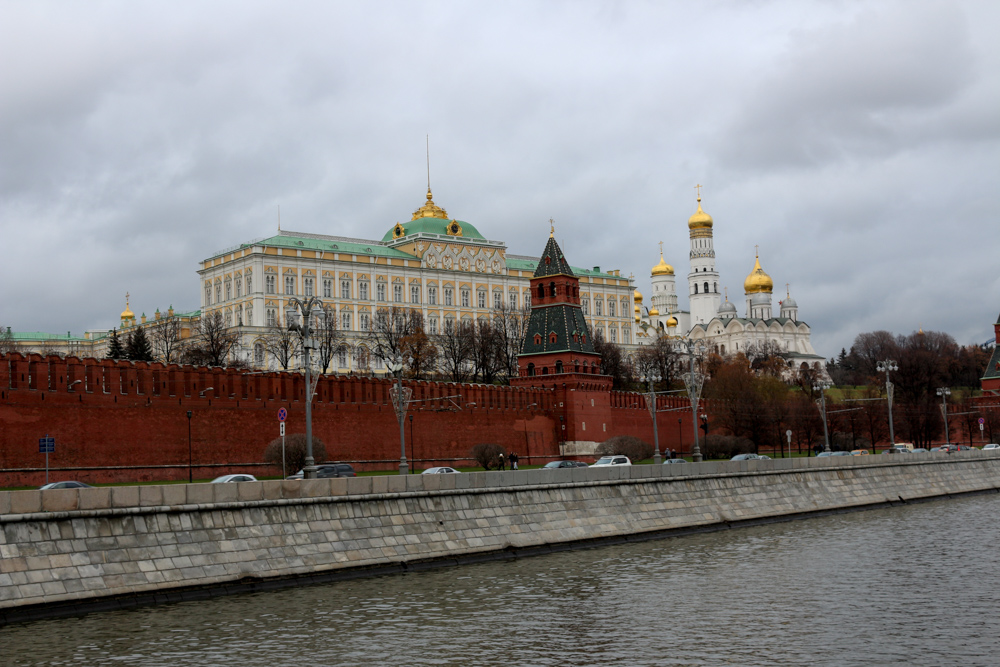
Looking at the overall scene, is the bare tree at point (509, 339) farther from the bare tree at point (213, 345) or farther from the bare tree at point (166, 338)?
the bare tree at point (166, 338)

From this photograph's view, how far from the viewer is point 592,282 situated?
105m

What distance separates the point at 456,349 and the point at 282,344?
1097cm

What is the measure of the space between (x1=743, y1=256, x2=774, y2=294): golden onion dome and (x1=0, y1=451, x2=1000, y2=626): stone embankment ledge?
11045 centimetres

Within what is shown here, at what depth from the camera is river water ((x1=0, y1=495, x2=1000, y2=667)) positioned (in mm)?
15531

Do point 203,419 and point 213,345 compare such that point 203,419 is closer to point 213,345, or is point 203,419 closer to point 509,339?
point 213,345

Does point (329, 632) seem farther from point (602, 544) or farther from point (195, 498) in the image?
point (602, 544)

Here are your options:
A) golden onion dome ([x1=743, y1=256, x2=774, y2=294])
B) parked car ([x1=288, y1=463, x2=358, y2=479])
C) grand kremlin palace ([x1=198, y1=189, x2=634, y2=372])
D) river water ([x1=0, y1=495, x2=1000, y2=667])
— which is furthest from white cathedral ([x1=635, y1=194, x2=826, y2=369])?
river water ([x1=0, y1=495, x2=1000, y2=667])

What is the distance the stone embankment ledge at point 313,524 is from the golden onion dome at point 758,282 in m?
110

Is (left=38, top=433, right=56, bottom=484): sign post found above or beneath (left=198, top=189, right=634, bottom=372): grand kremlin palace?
beneath

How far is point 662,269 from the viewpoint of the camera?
145250mm

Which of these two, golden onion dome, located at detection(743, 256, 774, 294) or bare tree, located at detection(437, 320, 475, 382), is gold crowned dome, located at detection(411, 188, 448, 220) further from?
golden onion dome, located at detection(743, 256, 774, 294)

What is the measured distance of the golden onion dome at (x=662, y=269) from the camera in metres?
145

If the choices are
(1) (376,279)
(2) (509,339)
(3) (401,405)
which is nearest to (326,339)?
(2) (509,339)

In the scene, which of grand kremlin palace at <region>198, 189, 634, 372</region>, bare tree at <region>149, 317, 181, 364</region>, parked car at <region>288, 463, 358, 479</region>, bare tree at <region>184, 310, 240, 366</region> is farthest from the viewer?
grand kremlin palace at <region>198, 189, 634, 372</region>
